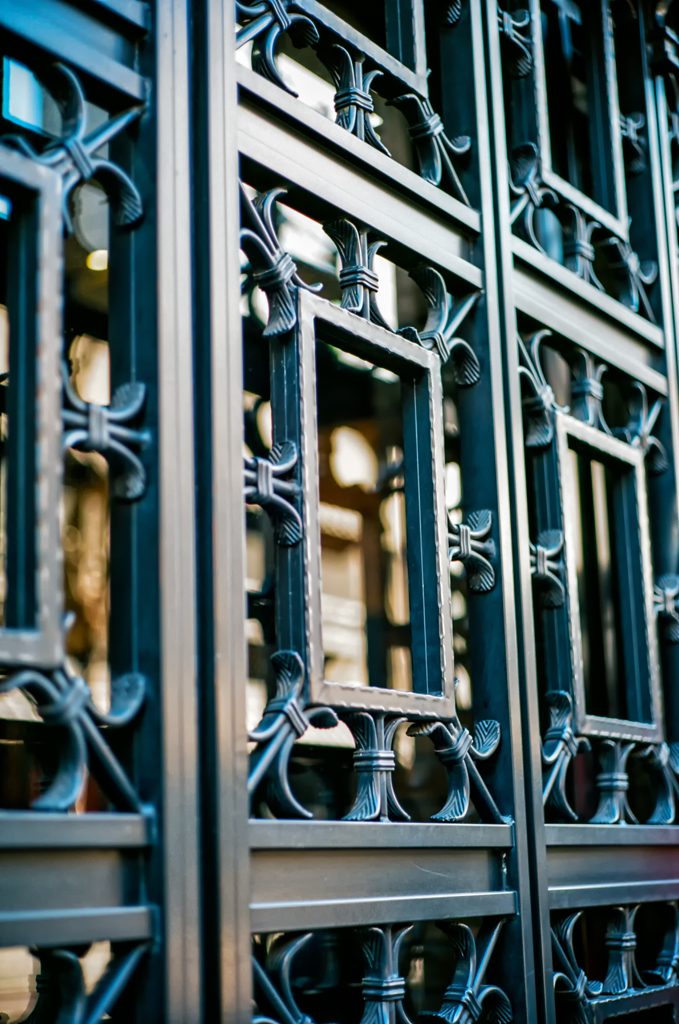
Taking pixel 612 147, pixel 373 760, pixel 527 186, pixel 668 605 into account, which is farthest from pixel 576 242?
pixel 373 760

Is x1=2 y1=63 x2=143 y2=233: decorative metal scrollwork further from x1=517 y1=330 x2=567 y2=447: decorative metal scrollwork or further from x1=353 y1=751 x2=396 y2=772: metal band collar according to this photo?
x1=517 y1=330 x2=567 y2=447: decorative metal scrollwork

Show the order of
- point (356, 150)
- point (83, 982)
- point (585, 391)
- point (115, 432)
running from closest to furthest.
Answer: point (83, 982), point (115, 432), point (356, 150), point (585, 391)

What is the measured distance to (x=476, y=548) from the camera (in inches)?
100

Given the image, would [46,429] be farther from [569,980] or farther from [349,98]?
[569,980]

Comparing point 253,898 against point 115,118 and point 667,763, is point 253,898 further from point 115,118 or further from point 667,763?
point 667,763

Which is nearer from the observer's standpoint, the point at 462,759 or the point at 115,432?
the point at 115,432

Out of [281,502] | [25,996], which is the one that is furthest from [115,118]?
[25,996]

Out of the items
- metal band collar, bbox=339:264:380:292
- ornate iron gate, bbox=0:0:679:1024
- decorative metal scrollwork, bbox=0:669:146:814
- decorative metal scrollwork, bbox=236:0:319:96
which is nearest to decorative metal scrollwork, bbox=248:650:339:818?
ornate iron gate, bbox=0:0:679:1024

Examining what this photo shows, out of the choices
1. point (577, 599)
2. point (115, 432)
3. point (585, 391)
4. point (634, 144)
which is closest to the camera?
point (115, 432)

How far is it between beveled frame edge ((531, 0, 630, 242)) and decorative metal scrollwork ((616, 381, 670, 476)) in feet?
1.41

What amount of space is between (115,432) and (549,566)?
1310 mm

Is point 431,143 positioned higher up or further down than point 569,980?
higher up

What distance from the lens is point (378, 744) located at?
2.16 metres

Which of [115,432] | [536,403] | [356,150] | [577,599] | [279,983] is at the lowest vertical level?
[279,983]
